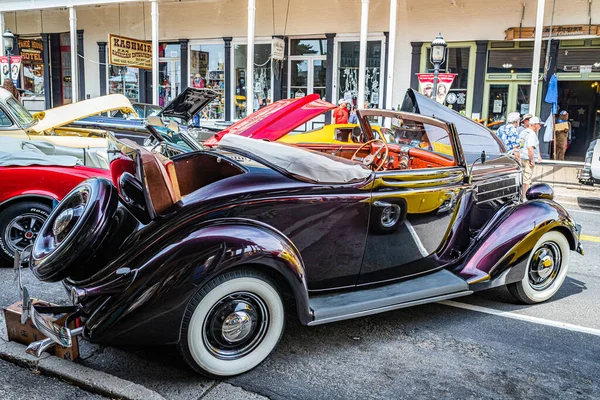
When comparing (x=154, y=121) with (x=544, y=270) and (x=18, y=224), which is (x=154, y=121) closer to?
(x=18, y=224)

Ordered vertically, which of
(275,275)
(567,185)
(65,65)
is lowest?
(567,185)

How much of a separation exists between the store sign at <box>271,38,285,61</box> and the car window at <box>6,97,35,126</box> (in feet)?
35.7

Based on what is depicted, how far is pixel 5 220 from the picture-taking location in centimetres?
517

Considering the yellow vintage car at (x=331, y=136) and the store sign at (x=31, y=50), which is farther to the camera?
the store sign at (x=31, y=50)

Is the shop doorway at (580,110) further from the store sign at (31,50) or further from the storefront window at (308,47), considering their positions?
the store sign at (31,50)

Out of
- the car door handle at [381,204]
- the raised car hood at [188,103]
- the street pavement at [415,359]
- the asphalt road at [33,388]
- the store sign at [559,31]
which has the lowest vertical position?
the asphalt road at [33,388]

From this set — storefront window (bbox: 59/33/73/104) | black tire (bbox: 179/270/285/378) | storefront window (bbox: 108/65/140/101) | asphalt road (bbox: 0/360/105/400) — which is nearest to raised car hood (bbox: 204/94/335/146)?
black tire (bbox: 179/270/285/378)

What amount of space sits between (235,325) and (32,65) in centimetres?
2360

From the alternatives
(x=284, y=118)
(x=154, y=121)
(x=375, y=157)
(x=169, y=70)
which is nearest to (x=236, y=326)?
(x=375, y=157)

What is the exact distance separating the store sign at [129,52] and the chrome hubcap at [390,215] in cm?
1562

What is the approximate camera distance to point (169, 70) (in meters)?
20.7

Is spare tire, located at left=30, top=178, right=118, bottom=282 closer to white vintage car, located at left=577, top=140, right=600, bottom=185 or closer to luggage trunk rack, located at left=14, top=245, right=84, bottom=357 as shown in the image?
luggage trunk rack, located at left=14, top=245, right=84, bottom=357

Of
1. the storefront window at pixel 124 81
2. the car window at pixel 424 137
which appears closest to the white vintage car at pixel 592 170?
the car window at pixel 424 137

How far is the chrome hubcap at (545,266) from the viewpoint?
14.9 feet
